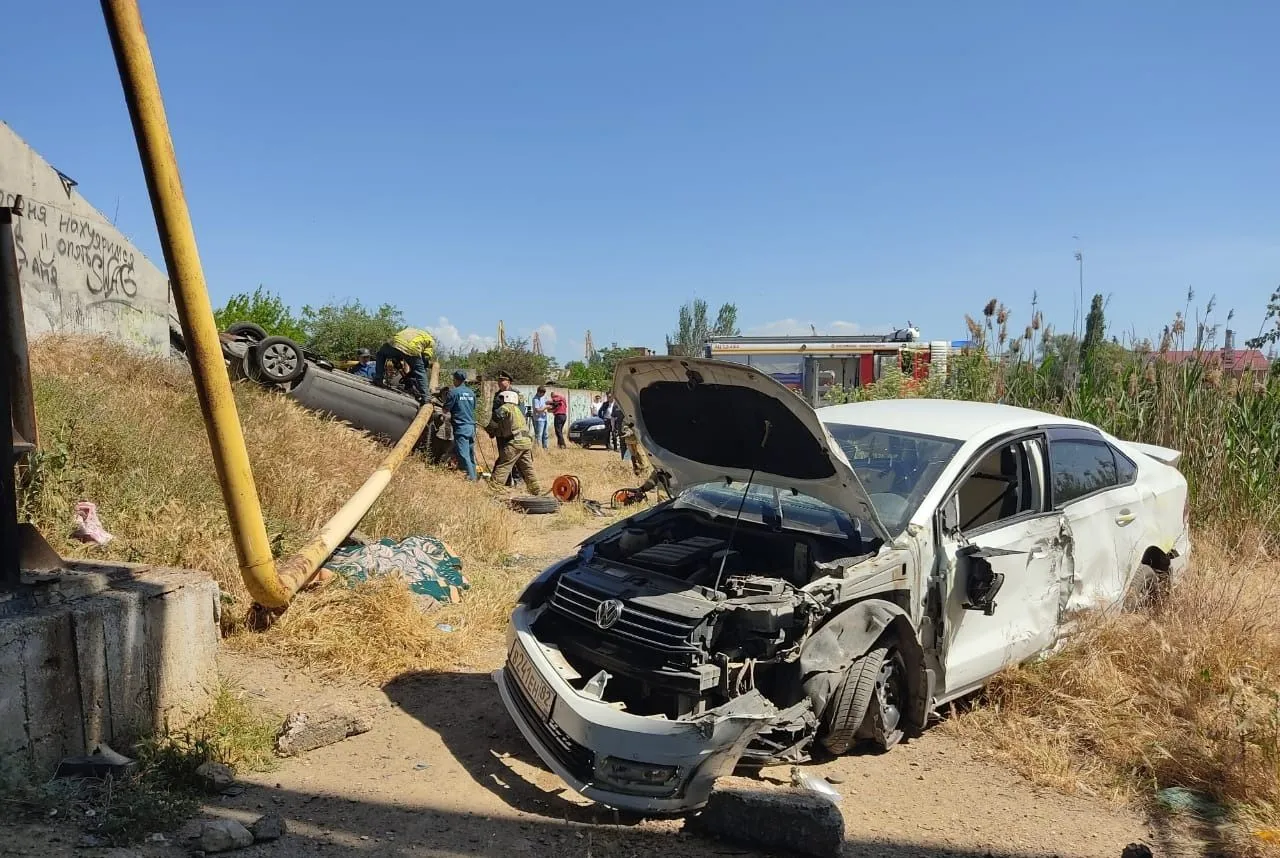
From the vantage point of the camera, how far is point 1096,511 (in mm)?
5254

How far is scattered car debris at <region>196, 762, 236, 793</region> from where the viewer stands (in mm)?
3586

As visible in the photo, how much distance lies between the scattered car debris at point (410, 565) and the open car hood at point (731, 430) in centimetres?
225

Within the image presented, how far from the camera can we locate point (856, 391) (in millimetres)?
12367

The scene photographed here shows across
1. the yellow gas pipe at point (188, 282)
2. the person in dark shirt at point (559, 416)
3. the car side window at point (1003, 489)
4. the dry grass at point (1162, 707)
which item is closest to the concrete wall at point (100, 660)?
the yellow gas pipe at point (188, 282)

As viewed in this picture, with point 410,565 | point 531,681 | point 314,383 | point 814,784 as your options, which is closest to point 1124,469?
point 814,784

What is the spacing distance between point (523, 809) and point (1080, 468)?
155 inches

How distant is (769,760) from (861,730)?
1.90 feet

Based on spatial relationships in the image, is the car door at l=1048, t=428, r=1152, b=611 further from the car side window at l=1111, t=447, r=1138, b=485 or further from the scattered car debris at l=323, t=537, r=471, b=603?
the scattered car debris at l=323, t=537, r=471, b=603

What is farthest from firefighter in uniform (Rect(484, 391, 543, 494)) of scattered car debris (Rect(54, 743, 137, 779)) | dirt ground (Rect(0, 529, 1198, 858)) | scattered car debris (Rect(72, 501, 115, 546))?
scattered car debris (Rect(54, 743, 137, 779))

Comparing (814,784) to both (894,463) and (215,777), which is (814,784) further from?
(215,777)

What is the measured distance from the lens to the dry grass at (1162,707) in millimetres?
3965

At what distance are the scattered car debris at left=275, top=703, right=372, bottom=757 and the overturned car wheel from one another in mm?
2362

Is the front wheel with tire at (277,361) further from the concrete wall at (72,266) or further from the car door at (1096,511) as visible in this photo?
the car door at (1096,511)

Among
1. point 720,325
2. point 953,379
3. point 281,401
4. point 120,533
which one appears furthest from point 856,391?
point 720,325
